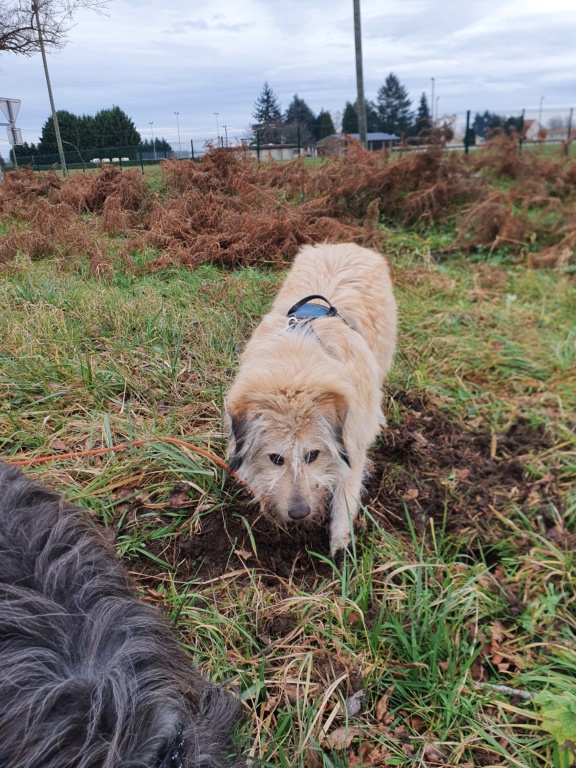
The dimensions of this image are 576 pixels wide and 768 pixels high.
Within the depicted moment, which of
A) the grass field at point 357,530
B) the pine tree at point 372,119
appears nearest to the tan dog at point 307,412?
the grass field at point 357,530

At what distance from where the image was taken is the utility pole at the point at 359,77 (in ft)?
35.3

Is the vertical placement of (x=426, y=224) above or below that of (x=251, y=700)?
above

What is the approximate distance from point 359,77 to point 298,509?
466 inches

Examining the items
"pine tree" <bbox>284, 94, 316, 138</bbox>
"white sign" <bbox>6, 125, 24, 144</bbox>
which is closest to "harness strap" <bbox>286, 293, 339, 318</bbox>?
"white sign" <bbox>6, 125, 24, 144</bbox>

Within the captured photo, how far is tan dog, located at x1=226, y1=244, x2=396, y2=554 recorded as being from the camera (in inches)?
96.0

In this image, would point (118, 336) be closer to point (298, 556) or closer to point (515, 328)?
point (298, 556)

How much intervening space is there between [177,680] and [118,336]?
3.26 meters

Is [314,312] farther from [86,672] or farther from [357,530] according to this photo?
[86,672]

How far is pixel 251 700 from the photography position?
2035mm

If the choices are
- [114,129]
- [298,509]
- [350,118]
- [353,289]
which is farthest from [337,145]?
[298,509]

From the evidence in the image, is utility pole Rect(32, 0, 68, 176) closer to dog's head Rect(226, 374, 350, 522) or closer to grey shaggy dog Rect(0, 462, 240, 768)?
dog's head Rect(226, 374, 350, 522)

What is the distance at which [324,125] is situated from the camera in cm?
1042

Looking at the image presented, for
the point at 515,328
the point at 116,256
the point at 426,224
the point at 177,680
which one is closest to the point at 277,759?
the point at 177,680

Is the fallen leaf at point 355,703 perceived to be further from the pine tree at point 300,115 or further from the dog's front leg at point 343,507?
the pine tree at point 300,115
